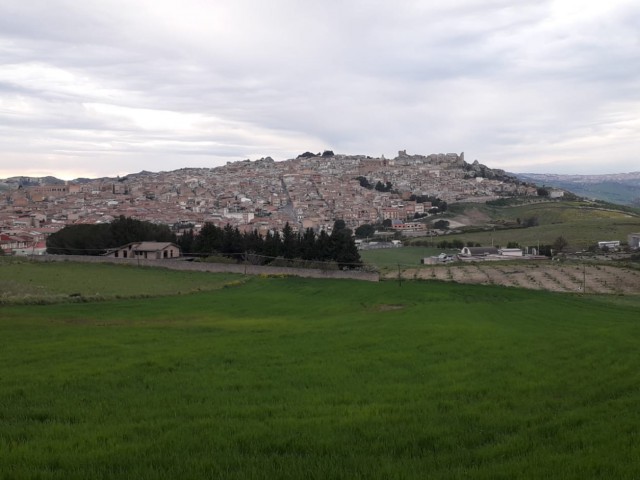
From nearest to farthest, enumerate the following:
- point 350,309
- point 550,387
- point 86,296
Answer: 1. point 550,387
2. point 350,309
3. point 86,296

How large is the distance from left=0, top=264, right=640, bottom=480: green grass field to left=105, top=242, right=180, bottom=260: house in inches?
1731

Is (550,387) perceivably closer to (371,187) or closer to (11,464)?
(11,464)

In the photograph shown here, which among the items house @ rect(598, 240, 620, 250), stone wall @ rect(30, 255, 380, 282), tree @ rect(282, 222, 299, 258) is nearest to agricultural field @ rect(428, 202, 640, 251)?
house @ rect(598, 240, 620, 250)

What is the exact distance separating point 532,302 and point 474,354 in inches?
792

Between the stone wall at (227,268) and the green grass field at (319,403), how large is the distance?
2981 cm

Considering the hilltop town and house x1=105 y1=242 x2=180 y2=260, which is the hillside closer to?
the hilltop town

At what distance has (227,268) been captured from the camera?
50438 millimetres

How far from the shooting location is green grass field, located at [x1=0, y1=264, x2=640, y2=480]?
5.23 metres

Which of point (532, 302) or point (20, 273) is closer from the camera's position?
point (532, 302)

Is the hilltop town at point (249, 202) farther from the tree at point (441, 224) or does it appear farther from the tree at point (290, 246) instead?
the tree at point (290, 246)

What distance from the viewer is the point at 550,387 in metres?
8.84

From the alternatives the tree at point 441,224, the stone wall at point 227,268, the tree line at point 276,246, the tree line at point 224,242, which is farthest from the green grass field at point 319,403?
the tree at point 441,224

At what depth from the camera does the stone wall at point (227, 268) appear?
1886 inches

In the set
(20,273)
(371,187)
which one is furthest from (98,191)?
(20,273)
